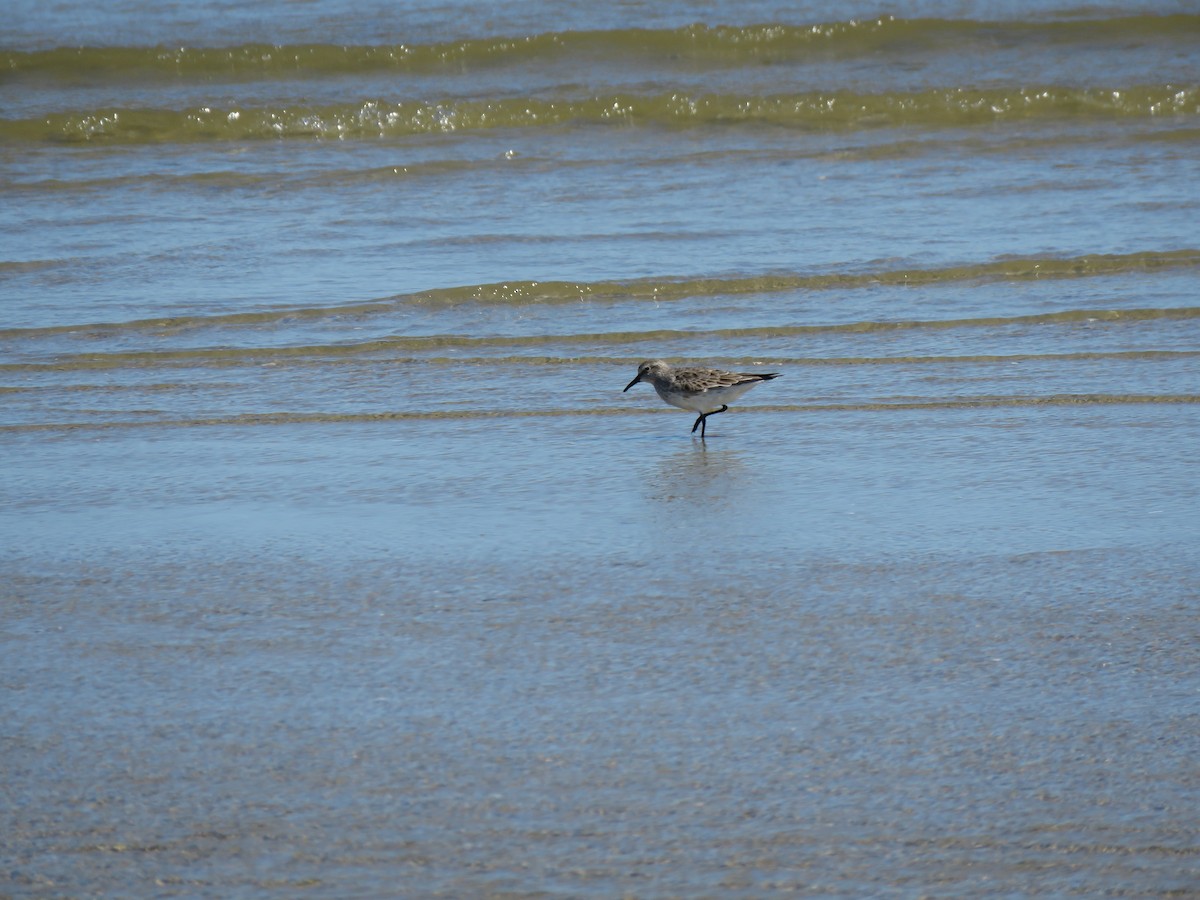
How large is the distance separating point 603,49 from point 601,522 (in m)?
14.1

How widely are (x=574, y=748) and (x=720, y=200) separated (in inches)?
364

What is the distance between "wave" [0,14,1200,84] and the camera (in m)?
18.7

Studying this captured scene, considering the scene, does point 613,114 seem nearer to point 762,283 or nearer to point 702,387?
point 762,283

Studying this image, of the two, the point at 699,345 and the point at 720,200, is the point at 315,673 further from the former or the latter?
the point at 720,200

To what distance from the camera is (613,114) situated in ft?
54.5

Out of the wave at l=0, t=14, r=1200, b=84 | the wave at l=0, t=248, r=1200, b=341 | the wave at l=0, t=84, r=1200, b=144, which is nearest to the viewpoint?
the wave at l=0, t=248, r=1200, b=341

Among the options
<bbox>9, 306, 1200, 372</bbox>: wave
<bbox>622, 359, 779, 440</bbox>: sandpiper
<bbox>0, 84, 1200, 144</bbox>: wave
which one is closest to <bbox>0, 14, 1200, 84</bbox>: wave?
<bbox>0, 84, 1200, 144</bbox>: wave

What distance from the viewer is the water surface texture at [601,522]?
12.2 ft

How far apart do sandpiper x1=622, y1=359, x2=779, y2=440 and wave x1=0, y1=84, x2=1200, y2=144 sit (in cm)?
905

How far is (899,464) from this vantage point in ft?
21.6

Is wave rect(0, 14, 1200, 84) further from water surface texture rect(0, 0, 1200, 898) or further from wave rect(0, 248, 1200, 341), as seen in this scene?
wave rect(0, 248, 1200, 341)

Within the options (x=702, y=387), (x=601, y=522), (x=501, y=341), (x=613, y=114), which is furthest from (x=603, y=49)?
(x=601, y=522)

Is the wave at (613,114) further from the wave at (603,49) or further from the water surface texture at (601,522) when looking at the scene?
the wave at (603,49)

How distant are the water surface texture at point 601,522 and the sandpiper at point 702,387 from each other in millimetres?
182
